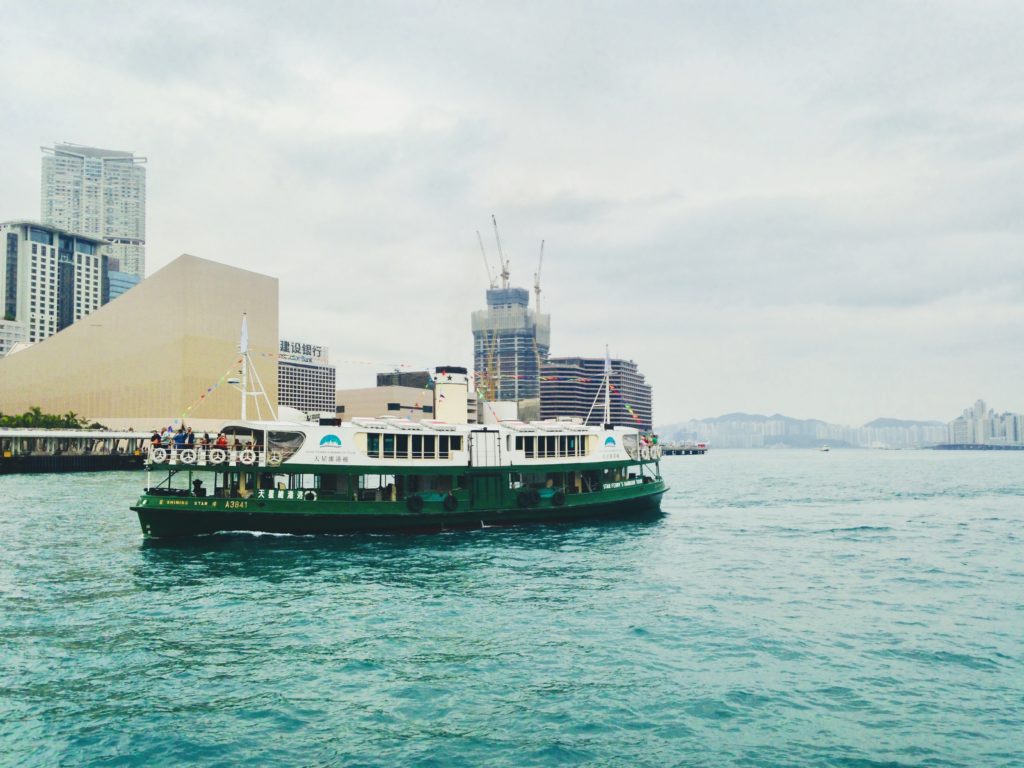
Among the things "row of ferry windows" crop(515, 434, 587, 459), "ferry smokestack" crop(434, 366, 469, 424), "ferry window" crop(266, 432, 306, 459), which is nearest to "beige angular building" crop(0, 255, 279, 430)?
"ferry smokestack" crop(434, 366, 469, 424)

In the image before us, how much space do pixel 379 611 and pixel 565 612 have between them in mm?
5300

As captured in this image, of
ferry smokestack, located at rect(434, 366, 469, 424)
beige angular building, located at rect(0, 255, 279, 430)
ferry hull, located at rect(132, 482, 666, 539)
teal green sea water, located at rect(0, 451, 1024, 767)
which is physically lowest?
teal green sea water, located at rect(0, 451, 1024, 767)

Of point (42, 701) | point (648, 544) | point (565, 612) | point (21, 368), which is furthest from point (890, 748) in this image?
point (21, 368)

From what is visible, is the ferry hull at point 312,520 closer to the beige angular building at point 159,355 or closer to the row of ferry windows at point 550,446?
the row of ferry windows at point 550,446

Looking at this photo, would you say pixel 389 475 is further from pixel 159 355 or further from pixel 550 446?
pixel 159 355

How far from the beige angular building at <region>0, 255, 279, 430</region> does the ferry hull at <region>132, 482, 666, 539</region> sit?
112 meters

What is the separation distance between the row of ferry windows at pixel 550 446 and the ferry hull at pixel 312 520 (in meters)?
2.94

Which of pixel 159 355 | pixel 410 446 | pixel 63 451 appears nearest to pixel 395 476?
pixel 410 446

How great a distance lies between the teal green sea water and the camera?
13.2 metres

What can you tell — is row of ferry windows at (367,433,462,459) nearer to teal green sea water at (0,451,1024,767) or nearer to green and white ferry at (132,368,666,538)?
green and white ferry at (132,368,666,538)

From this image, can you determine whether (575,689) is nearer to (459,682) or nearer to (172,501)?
(459,682)

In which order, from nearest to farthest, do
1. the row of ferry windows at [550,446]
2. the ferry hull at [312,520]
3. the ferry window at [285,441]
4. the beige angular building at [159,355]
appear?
1. the ferry hull at [312,520]
2. the ferry window at [285,441]
3. the row of ferry windows at [550,446]
4. the beige angular building at [159,355]

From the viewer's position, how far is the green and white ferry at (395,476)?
32.7 metres

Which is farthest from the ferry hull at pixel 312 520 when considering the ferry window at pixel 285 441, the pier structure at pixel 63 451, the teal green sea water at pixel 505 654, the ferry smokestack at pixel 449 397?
the pier structure at pixel 63 451
